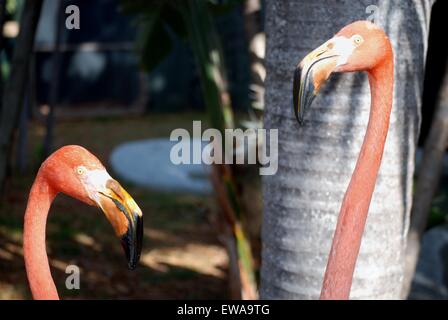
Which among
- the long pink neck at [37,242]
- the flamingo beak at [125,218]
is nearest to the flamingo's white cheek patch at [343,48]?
the flamingo beak at [125,218]

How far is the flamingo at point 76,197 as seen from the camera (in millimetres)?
2320

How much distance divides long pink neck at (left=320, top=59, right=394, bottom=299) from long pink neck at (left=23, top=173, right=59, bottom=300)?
0.89m

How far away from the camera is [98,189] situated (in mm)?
2393

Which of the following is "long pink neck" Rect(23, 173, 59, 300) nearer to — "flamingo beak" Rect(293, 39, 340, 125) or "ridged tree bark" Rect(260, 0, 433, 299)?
"flamingo beak" Rect(293, 39, 340, 125)

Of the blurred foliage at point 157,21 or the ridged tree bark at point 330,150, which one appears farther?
the blurred foliage at point 157,21

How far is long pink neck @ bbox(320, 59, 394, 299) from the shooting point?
268 centimetres

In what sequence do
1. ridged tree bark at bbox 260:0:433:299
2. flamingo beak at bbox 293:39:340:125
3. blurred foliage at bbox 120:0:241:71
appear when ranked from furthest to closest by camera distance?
1. blurred foliage at bbox 120:0:241:71
2. ridged tree bark at bbox 260:0:433:299
3. flamingo beak at bbox 293:39:340:125

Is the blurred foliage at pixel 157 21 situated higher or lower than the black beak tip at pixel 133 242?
higher

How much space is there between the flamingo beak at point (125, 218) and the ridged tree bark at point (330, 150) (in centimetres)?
110

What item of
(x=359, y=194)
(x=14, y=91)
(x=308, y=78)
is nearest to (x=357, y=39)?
(x=308, y=78)

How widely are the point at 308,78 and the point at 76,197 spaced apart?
767mm

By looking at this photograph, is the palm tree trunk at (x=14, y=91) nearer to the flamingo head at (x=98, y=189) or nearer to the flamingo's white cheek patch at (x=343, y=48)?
the flamingo head at (x=98, y=189)

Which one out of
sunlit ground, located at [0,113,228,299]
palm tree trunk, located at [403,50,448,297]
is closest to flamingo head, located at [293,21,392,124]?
palm tree trunk, located at [403,50,448,297]
